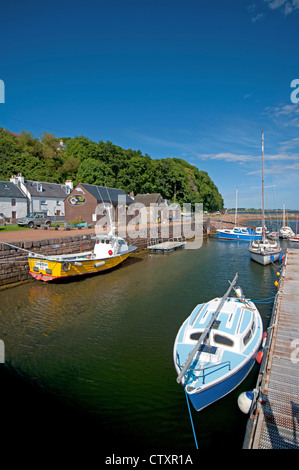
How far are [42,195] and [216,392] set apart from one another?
47292 mm

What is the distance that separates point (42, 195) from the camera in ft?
156

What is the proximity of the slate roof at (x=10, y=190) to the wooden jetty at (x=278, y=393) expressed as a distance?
43189mm

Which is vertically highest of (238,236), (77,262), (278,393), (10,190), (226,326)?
(10,190)

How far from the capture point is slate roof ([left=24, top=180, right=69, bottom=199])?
153 feet

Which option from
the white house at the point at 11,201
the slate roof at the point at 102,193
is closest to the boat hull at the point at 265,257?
the slate roof at the point at 102,193

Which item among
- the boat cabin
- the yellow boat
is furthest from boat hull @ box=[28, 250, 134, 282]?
the boat cabin

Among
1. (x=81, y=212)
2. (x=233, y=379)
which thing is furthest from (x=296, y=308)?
(x=81, y=212)

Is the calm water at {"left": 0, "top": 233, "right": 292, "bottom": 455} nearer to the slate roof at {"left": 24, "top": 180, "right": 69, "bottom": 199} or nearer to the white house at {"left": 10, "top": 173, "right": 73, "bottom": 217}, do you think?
the white house at {"left": 10, "top": 173, "right": 73, "bottom": 217}

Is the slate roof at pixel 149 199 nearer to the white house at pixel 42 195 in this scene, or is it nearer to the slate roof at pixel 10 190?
the white house at pixel 42 195

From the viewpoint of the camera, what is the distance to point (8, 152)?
53.8m

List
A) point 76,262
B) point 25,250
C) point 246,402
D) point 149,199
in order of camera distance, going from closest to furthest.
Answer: point 246,402, point 25,250, point 76,262, point 149,199

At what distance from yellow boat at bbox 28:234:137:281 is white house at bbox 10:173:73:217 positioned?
2801 centimetres

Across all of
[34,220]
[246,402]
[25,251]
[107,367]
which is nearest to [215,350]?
[246,402]

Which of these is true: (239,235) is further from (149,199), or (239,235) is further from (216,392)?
(216,392)
